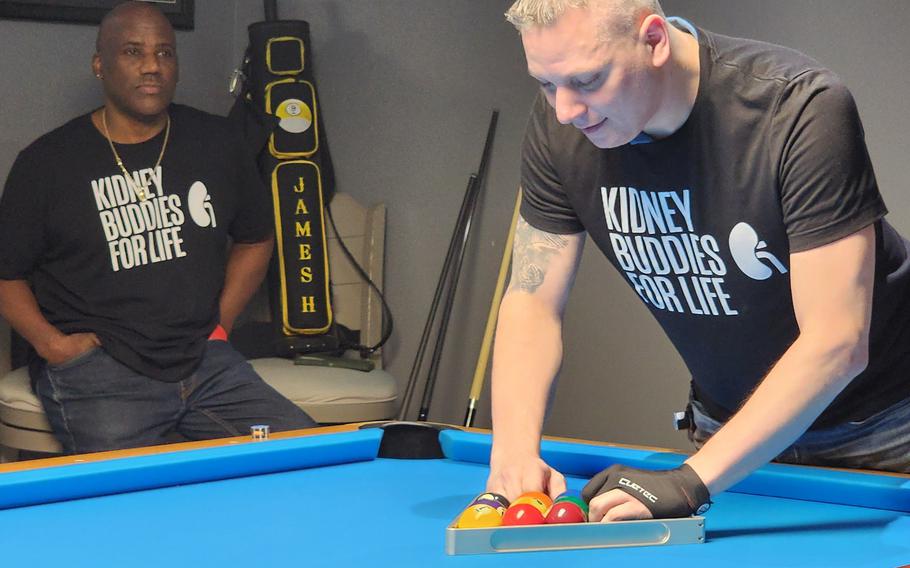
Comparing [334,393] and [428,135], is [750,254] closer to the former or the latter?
[334,393]

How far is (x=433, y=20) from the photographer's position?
441 centimetres

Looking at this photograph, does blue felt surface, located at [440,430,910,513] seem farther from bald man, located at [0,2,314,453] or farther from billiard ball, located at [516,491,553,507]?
bald man, located at [0,2,314,453]

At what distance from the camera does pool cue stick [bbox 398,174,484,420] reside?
431 centimetres

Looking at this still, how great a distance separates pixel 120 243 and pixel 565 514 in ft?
7.45

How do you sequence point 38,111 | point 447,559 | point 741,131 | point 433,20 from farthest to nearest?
point 433,20 → point 38,111 → point 741,131 → point 447,559

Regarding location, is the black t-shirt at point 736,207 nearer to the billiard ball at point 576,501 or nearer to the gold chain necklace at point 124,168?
the billiard ball at point 576,501

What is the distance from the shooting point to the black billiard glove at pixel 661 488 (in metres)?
1.57

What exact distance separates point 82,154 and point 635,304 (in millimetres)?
1700

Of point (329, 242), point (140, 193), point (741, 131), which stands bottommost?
point (329, 242)

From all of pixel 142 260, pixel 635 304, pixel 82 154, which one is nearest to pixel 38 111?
Result: pixel 82 154

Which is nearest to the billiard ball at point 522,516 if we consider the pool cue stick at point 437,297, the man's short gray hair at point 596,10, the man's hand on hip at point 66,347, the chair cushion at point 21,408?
the man's short gray hair at point 596,10

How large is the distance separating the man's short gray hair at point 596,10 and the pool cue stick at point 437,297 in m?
2.61

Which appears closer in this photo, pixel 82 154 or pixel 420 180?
pixel 82 154

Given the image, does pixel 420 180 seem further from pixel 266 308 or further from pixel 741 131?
pixel 741 131
